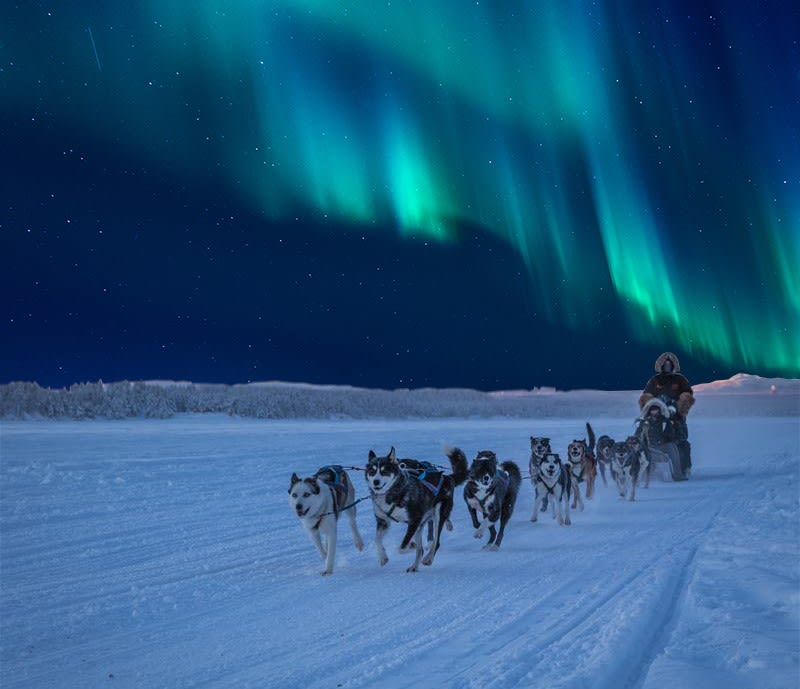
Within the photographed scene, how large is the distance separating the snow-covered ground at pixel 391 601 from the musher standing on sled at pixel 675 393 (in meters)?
4.88

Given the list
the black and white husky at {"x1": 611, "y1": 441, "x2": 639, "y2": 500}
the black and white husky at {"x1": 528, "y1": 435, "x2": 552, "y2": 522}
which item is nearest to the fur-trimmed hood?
the black and white husky at {"x1": 611, "y1": 441, "x2": 639, "y2": 500}

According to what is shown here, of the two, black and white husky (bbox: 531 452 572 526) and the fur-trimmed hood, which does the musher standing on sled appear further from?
black and white husky (bbox: 531 452 572 526)

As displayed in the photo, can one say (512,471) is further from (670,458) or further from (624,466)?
(670,458)

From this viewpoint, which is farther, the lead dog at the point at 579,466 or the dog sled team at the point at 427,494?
the lead dog at the point at 579,466

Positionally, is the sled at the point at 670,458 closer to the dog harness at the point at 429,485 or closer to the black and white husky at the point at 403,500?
the dog harness at the point at 429,485

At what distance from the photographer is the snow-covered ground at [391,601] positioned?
4.42 metres

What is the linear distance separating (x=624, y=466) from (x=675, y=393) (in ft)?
16.7

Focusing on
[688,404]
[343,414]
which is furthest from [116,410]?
[688,404]

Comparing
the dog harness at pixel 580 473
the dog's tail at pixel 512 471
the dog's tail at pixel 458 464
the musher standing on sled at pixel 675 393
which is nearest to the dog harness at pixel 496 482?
the dog's tail at pixel 512 471

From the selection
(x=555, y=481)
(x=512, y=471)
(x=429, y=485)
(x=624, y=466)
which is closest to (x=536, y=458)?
(x=555, y=481)

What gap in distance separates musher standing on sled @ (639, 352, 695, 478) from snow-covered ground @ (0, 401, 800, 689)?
4883 mm

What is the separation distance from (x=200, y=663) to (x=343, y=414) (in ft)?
233

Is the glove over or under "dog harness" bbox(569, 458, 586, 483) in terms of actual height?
over

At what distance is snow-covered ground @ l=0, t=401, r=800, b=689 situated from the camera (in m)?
4.42
